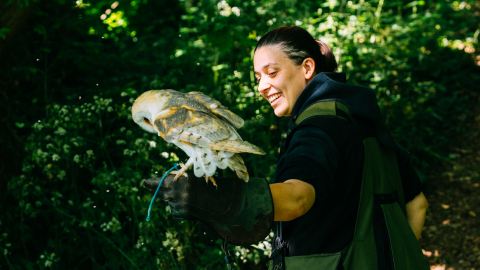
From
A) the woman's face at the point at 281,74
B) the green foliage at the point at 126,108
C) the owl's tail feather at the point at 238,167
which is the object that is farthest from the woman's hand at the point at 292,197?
the green foliage at the point at 126,108

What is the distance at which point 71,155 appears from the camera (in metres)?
3.39

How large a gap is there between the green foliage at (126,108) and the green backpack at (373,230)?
5.35ft

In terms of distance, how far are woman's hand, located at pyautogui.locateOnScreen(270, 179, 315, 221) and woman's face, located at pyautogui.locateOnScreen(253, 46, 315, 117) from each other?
0.64 m

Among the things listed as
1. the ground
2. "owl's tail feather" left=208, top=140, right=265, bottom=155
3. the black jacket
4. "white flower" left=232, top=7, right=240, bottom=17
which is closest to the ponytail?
the black jacket

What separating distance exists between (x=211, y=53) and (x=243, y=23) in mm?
651

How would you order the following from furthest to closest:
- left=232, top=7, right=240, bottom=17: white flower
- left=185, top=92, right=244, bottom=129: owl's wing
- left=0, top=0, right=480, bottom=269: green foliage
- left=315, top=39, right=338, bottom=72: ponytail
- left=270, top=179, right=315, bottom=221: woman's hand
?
left=232, top=7, right=240, bottom=17: white flower, left=0, top=0, right=480, bottom=269: green foliage, left=315, top=39, right=338, bottom=72: ponytail, left=185, top=92, right=244, bottom=129: owl's wing, left=270, top=179, right=315, bottom=221: woman's hand

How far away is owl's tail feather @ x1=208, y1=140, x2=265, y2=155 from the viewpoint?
134cm

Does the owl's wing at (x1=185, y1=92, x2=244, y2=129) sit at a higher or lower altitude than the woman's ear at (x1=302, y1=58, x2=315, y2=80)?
lower

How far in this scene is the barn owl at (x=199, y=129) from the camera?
4.52ft

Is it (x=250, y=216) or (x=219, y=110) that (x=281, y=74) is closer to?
(x=219, y=110)

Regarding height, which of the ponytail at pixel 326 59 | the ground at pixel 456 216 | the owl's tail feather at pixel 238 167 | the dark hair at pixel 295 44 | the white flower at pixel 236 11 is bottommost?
the ground at pixel 456 216

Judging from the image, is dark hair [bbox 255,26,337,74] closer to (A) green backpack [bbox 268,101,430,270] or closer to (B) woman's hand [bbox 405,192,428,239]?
(A) green backpack [bbox 268,101,430,270]

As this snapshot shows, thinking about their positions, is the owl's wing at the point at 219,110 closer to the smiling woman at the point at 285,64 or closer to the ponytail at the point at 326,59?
the smiling woman at the point at 285,64

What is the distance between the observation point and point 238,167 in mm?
1348
